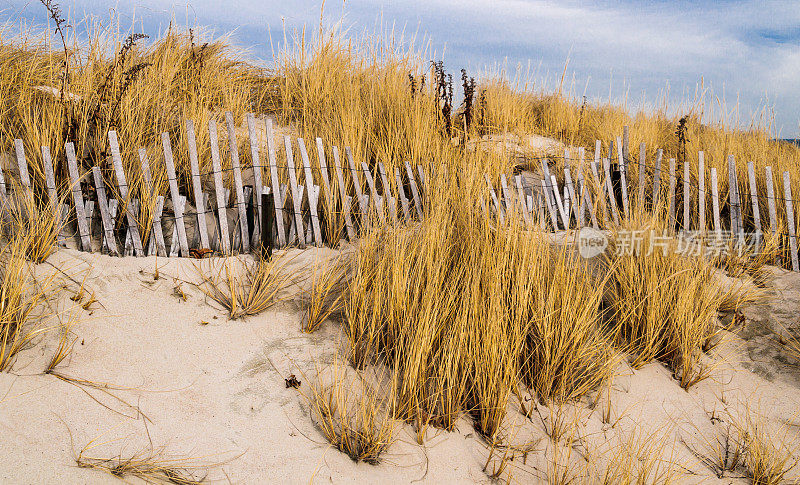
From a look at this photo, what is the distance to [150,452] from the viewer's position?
7.16 ft

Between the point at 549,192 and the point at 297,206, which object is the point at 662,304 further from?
the point at 297,206

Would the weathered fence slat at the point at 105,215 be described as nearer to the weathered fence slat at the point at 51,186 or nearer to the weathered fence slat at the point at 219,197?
the weathered fence slat at the point at 51,186

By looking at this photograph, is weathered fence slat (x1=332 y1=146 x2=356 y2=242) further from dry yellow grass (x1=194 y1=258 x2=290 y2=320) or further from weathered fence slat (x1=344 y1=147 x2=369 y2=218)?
dry yellow grass (x1=194 y1=258 x2=290 y2=320)

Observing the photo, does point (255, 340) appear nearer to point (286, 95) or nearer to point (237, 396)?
point (237, 396)

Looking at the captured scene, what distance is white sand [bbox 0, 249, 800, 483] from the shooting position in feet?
7.22

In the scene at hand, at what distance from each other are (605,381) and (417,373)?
122 cm

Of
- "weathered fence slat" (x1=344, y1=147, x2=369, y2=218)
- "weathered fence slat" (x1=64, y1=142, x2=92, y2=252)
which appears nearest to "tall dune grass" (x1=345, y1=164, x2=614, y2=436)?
"weathered fence slat" (x1=344, y1=147, x2=369, y2=218)

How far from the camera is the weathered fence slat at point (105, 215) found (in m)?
3.47

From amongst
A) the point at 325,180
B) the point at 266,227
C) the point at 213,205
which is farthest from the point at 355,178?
the point at 213,205

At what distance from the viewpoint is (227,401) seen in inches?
99.9

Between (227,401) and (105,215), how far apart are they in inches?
70.8

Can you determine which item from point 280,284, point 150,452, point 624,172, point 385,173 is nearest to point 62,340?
point 150,452

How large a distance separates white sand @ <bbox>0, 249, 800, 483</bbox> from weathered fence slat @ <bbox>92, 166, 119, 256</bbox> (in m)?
0.16

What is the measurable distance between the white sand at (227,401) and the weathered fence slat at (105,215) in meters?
0.16
